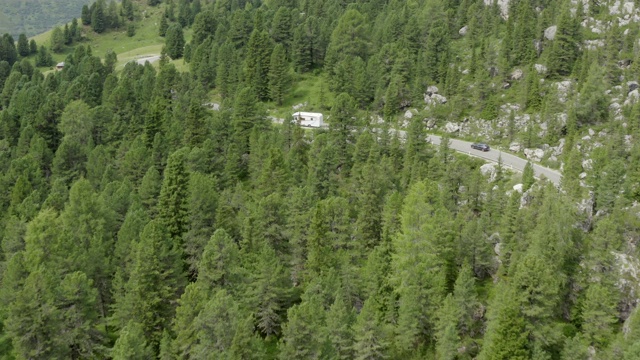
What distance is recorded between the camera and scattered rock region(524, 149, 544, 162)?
350ft

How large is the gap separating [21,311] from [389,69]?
94.2 metres

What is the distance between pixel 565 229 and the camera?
75.4m

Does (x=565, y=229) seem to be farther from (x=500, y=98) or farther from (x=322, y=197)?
(x=500, y=98)

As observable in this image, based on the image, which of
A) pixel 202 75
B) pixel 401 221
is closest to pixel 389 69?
pixel 202 75

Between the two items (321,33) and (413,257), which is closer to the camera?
(413,257)

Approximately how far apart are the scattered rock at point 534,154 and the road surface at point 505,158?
1407 mm

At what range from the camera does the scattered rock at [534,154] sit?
10675 centimetres

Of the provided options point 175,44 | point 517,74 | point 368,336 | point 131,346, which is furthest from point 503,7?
point 131,346

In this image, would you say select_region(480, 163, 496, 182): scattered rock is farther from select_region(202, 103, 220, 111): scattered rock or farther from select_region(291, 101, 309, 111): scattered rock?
select_region(202, 103, 220, 111): scattered rock

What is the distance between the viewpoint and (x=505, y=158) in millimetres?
108438

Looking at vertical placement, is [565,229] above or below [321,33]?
below

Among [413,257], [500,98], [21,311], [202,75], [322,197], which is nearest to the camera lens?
[21,311]

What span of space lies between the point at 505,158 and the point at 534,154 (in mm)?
4994

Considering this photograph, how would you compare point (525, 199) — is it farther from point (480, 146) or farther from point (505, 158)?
point (480, 146)
